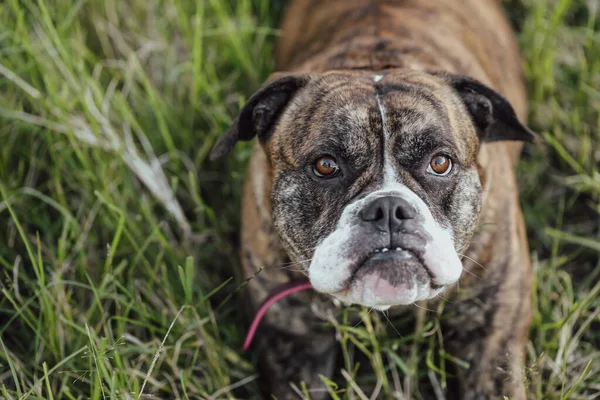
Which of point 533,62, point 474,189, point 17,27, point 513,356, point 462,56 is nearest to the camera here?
point 474,189

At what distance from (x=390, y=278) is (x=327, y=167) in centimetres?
50

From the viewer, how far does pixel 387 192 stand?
99.7 inches

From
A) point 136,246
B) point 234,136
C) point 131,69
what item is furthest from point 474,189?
point 131,69

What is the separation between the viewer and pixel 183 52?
441cm

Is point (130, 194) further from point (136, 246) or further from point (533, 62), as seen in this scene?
point (533, 62)

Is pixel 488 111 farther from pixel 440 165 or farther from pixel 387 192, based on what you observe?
pixel 387 192

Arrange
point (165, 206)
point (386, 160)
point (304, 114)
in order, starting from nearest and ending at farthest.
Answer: point (386, 160), point (304, 114), point (165, 206)

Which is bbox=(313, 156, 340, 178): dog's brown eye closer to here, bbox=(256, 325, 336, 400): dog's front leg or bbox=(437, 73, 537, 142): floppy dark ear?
bbox=(437, 73, 537, 142): floppy dark ear

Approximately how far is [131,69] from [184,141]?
504 millimetres

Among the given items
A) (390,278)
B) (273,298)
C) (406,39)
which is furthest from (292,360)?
(406,39)

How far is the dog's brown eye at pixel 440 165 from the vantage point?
2.71 metres

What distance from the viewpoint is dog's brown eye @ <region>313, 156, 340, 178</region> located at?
2.70 meters

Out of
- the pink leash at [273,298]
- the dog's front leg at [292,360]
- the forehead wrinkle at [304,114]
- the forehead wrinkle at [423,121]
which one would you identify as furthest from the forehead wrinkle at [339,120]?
the dog's front leg at [292,360]

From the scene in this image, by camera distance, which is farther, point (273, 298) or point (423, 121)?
point (273, 298)
